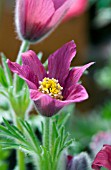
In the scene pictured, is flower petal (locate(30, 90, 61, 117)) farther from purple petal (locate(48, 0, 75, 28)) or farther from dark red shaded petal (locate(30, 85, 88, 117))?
purple petal (locate(48, 0, 75, 28))

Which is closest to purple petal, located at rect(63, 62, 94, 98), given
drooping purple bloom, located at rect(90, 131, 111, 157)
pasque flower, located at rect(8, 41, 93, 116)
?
pasque flower, located at rect(8, 41, 93, 116)

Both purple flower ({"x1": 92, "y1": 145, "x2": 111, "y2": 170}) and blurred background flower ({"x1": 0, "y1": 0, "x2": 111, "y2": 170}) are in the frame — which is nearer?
purple flower ({"x1": 92, "y1": 145, "x2": 111, "y2": 170})

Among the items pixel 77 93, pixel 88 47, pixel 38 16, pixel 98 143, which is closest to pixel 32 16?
pixel 38 16

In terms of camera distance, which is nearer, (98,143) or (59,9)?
(59,9)

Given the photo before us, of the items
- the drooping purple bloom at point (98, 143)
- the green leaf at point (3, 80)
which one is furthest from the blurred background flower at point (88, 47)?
the green leaf at point (3, 80)

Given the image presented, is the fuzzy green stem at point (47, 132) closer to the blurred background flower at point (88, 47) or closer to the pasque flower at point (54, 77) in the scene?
the pasque flower at point (54, 77)

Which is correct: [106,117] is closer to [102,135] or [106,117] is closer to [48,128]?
[102,135]

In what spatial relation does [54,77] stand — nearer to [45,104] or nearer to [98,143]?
[45,104]
